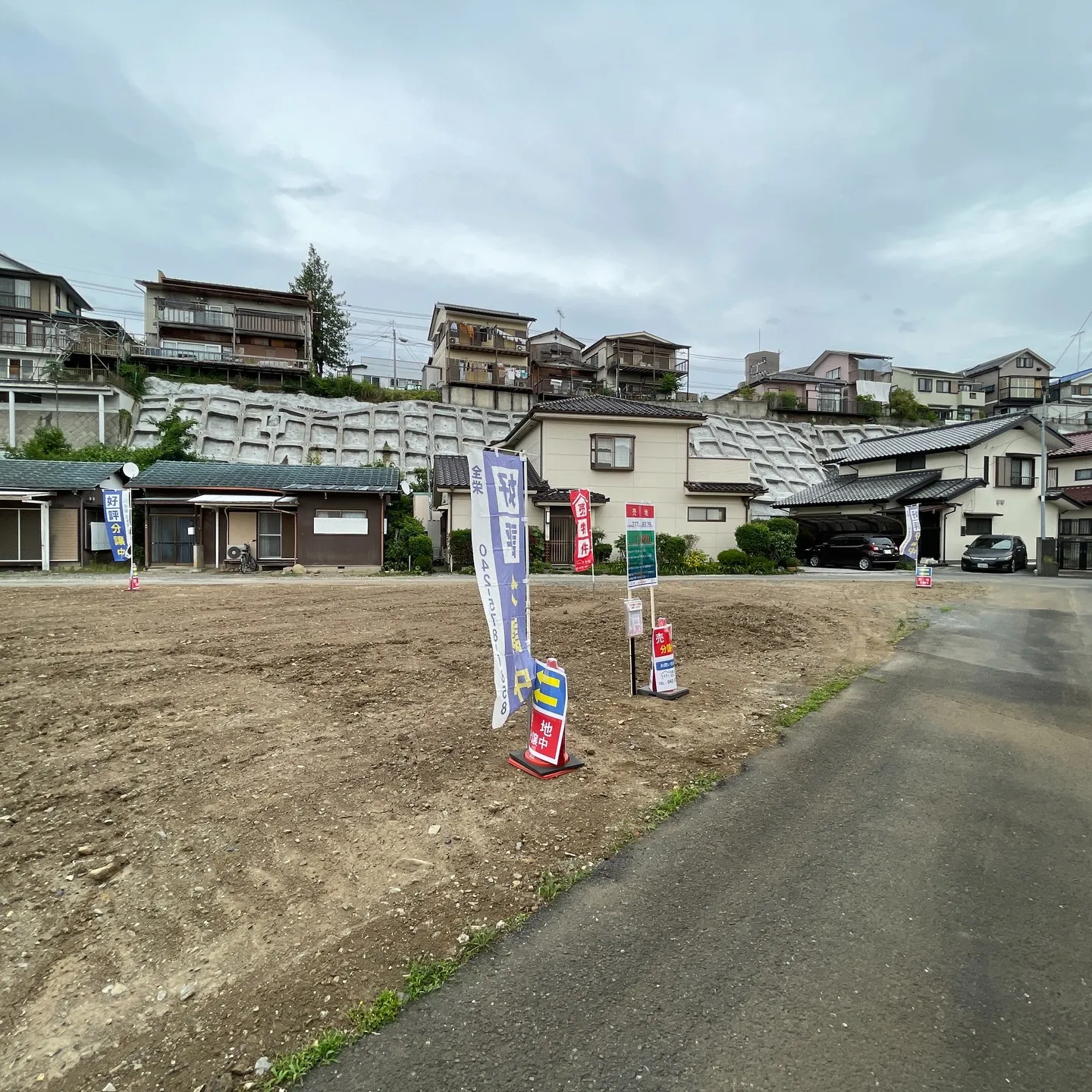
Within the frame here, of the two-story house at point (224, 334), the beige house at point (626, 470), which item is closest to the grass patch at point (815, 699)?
the beige house at point (626, 470)

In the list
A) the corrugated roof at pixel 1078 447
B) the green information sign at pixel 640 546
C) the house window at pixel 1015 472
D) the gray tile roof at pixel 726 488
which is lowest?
the green information sign at pixel 640 546

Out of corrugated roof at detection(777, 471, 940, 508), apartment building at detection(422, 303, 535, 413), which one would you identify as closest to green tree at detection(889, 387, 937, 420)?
corrugated roof at detection(777, 471, 940, 508)

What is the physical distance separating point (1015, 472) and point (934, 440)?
3.59 metres

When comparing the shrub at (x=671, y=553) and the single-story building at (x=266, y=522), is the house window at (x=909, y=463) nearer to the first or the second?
the shrub at (x=671, y=553)

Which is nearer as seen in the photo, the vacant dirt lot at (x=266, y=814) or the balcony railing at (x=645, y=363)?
the vacant dirt lot at (x=266, y=814)

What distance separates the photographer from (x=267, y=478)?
71.3 ft

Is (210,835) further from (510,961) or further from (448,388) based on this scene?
(448,388)

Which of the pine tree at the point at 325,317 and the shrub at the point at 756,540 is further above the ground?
the pine tree at the point at 325,317

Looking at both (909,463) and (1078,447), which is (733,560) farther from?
(1078,447)

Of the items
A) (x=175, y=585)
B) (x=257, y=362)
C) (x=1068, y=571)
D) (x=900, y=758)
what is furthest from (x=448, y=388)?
(x=900, y=758)

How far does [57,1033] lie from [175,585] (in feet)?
49.4

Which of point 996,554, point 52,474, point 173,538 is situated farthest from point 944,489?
point 52,474

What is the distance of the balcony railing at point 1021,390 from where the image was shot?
154 ft

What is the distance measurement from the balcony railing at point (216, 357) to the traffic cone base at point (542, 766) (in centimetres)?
3566
